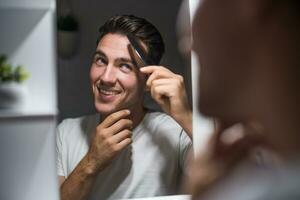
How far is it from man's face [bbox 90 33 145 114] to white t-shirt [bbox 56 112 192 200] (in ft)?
0.23

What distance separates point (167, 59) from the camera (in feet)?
4.86

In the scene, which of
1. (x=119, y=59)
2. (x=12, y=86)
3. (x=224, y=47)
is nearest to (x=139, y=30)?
(x=119, y=59)

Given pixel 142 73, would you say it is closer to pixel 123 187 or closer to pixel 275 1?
pixel 123 187

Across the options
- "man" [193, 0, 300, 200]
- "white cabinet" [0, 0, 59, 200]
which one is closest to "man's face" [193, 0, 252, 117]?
"man" [193, 0, 300, 200]

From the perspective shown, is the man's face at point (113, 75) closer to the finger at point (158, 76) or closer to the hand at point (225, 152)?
the finger at point (158, 76)

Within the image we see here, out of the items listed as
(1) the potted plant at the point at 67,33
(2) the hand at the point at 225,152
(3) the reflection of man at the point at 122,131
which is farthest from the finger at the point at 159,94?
(2) the hand at the point at 225,152

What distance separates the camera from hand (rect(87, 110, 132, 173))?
1.42m

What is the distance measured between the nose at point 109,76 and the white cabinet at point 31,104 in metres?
0.15

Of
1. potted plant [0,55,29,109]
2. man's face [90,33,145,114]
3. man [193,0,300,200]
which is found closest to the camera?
man [193,0,300,200]

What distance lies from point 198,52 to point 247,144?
13cm

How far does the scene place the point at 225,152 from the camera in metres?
0.59

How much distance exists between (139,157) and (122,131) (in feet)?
0.33

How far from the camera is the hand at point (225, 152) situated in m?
0.55

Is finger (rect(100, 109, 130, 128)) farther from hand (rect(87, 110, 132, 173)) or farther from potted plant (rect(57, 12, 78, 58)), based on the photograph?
potted plant (rect(57, 12, 78, 58))
